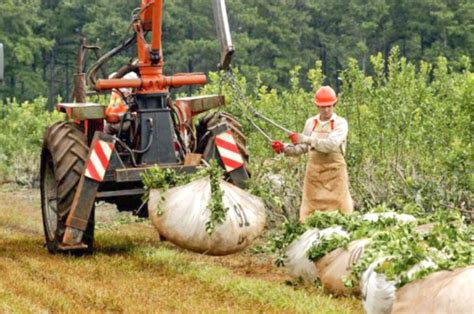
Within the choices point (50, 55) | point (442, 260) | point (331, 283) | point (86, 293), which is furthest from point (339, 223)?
point (50, 55)

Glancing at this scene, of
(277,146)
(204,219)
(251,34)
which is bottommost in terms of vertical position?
(251,34)

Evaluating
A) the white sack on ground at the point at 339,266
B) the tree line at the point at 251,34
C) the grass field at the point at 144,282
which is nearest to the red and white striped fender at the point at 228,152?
the grass field at the point at 144,282

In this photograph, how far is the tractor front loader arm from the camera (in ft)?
38.2

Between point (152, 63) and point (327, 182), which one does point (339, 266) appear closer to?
point (327, 182)

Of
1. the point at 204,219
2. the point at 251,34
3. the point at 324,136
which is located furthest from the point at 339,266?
the point at 251,34

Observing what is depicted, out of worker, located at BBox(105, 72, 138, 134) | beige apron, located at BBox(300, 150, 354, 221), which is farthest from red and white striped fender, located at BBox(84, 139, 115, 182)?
beige apron, located at BBox(300, 150, 354, 221)

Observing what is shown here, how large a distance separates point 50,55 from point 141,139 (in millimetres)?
58628

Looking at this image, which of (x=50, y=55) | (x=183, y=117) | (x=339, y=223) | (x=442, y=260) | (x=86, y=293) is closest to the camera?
(x=442, y=260)

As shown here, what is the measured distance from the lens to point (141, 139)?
12.2 meters

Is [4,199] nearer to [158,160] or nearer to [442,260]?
[158,160]

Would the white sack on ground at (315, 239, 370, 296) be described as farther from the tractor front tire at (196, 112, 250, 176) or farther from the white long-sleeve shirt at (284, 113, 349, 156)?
the tractor front tire at (196, 112, 250, 176)

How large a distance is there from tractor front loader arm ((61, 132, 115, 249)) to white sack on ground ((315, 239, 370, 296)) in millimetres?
2803

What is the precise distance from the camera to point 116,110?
12.6 metres

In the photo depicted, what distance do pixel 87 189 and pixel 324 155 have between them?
2.51 m
